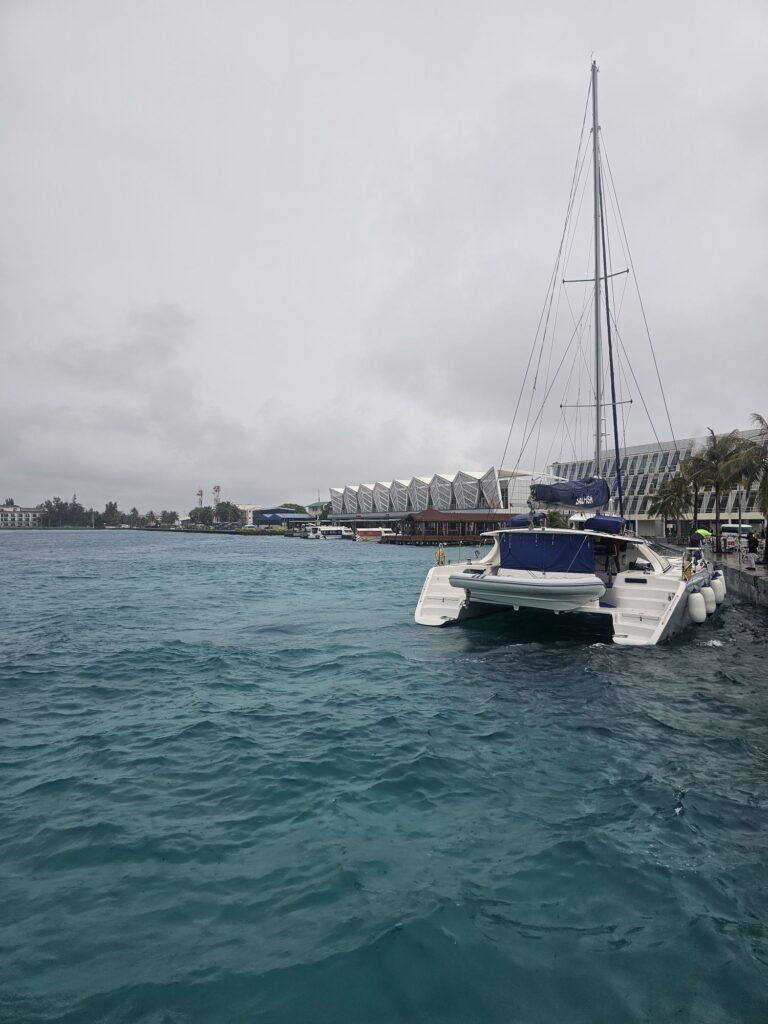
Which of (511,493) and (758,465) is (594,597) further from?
(511,493)

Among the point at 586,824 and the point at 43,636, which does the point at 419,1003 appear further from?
the point at 43,636

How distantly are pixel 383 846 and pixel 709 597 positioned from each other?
17.8m

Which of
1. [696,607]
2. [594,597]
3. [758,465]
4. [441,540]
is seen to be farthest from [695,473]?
[441,540]

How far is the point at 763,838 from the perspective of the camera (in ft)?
17.7

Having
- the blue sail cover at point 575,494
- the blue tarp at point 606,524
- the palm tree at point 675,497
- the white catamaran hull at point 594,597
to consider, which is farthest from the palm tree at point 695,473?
the blue tarp at point 606,524

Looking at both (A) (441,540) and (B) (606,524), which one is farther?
(A) (441,540)

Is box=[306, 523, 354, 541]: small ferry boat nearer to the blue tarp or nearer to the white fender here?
the white fender

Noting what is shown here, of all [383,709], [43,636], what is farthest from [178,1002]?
[43,636]

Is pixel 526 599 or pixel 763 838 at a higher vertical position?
pixel 526 599

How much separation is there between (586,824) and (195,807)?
13.4 feet

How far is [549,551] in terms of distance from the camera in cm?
1567

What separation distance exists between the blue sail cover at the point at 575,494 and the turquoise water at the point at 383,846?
8.53 m

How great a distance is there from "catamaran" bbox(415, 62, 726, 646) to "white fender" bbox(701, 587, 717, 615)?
0.04 m

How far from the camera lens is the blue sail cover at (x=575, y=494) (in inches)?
756
